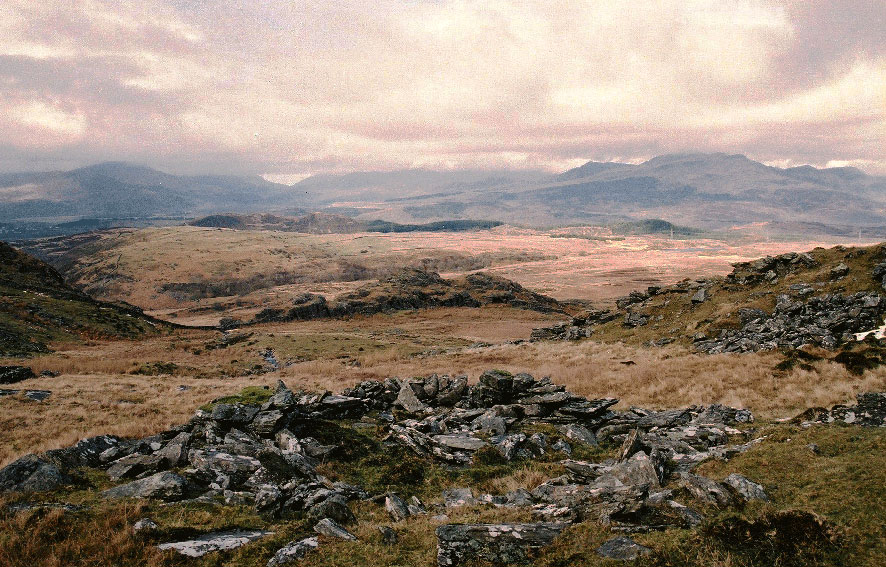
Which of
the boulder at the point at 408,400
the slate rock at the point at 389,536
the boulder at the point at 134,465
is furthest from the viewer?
the boulder at the point at 408,400

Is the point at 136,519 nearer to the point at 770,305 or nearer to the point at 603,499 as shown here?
the point at 603,499

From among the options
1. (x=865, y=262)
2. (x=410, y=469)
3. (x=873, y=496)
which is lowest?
(x=410, y=469)

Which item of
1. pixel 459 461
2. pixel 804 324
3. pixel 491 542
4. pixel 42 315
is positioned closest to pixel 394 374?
pixel 459 461

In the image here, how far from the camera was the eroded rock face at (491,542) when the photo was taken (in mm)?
9961

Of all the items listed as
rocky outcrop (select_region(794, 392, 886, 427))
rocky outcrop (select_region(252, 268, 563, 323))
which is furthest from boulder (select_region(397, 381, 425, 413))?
rocky outcrop (select_region(252, 268, 563, 323))

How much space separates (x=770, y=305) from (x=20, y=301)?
360 ft

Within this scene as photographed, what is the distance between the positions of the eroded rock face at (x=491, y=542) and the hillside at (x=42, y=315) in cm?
6326

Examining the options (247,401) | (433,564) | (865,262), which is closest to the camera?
(433,564)

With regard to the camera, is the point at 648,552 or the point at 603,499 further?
the point at 603,499

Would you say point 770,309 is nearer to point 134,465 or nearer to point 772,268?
point 772,268

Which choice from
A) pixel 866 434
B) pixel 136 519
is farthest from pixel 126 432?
pixel 866 434

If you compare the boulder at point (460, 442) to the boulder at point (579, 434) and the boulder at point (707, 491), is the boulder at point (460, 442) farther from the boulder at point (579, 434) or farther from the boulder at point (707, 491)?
the boulder at point (707, 491)

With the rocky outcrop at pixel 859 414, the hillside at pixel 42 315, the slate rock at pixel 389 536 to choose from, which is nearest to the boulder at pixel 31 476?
the slate rock at pixel 389 536

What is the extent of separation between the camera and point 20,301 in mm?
78438
